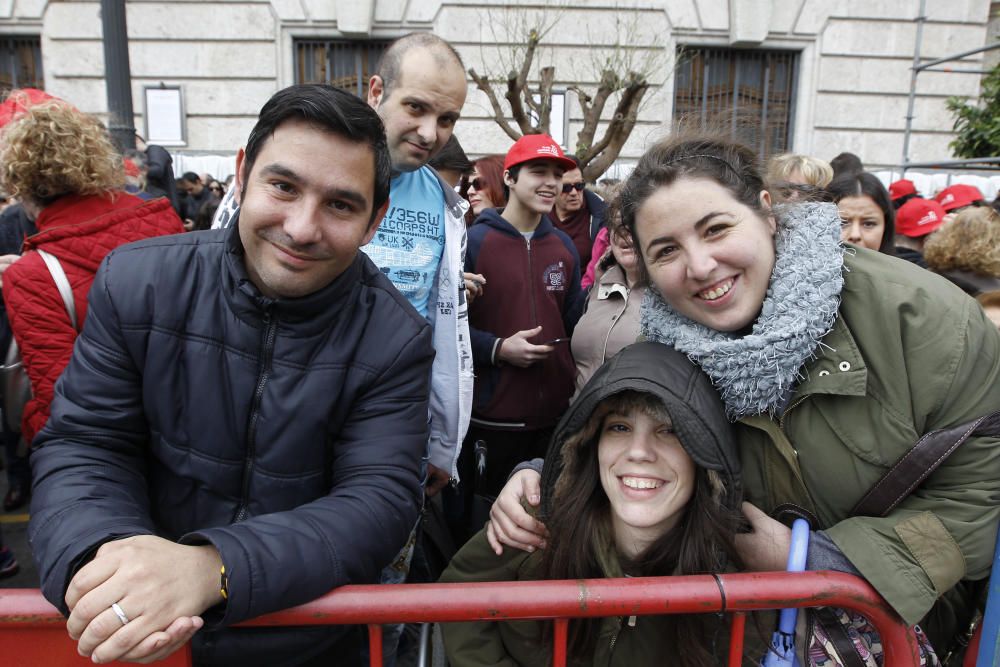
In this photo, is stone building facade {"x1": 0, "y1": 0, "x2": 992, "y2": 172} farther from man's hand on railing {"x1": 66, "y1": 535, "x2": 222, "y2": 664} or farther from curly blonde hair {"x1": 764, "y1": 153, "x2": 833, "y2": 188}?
man's hand on railing {"x1": 66, "y1": 535, "x2": 222, "y2": 664}

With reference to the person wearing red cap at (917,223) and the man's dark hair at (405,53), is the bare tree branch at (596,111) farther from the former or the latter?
the man's dark hair at (405,53)

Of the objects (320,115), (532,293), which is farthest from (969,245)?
(320,115)

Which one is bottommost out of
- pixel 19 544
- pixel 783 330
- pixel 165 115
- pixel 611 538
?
pixel 19 544

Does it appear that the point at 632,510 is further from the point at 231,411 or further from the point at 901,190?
the point at 901,190

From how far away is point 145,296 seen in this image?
141 cm

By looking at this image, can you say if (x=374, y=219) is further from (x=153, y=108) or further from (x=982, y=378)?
(x=153, y=108)

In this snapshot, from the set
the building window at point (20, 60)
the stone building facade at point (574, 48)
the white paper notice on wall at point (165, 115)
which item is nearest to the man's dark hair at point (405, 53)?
the stone building facade at point (574, 48)

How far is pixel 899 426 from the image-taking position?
134 centimetres

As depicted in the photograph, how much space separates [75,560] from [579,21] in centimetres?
1287

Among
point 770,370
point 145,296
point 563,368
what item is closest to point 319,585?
point 145,296

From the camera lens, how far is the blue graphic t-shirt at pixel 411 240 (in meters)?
2.29

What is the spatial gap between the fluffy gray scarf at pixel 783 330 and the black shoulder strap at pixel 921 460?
26 cm

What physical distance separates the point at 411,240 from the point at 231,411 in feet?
3.54

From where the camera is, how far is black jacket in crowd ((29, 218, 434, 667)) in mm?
1362
